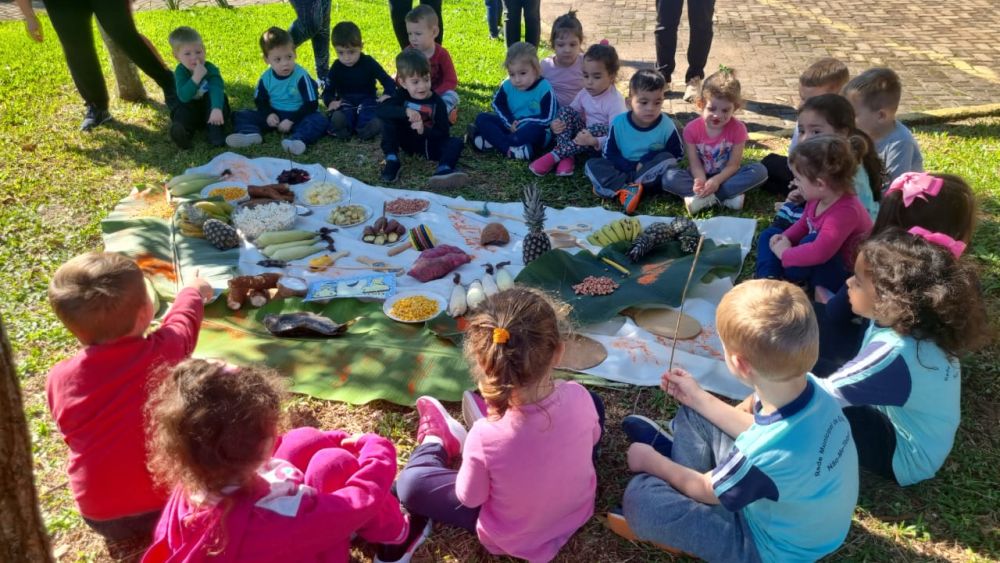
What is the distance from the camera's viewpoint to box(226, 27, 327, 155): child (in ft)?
22.6

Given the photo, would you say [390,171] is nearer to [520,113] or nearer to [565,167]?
[520,113]

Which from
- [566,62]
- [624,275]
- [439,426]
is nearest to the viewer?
[439,426]

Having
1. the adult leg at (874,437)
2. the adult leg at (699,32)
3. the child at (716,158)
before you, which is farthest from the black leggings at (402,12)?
the adult leg at (874,437)

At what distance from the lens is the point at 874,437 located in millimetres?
2875

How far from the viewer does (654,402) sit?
11.5ft

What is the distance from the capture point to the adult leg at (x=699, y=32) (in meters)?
7.33

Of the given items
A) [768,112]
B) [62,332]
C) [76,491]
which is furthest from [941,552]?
[768,112]

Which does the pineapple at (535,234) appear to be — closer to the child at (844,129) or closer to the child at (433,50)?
the child at (844,129)

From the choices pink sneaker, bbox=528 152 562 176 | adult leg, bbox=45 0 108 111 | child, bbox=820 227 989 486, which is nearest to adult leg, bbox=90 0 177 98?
adult leg, bbox=45 0 108 111

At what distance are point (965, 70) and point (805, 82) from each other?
4.50 metres

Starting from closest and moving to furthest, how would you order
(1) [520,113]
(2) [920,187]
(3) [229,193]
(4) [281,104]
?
1. (2) [920,187]
2. (3) [229,193]
3. (1) [520,113]
4. (4) [281,104]

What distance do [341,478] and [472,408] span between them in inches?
30.9

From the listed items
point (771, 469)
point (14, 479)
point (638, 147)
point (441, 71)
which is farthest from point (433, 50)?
point (14, 479)

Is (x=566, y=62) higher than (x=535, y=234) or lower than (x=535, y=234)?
higher
